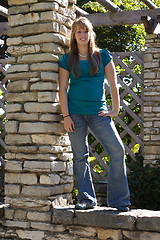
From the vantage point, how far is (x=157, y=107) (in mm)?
6441

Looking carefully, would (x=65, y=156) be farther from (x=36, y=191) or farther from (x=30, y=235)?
(x=30, y=235)

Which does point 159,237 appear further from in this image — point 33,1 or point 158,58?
point 158,58

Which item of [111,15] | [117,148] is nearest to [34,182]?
[117,148]

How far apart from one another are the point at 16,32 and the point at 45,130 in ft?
3.30

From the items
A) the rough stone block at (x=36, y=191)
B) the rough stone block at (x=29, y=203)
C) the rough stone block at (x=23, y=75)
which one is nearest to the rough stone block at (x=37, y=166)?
the rough stone block at (x=36, y=191)

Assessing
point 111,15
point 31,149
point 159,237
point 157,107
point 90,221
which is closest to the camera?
point 159,237

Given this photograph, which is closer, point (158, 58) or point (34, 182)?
point (34, 182)

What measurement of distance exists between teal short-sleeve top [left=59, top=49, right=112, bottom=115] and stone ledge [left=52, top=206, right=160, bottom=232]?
34.0 inches

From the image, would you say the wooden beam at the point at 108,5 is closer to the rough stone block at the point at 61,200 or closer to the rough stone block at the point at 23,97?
the rough stone block at the point at 23,97

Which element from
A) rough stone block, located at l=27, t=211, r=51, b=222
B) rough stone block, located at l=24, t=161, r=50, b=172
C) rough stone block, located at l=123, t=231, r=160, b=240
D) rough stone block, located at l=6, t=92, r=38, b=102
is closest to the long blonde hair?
rough stone block, located at l=6, t=92, r=38, b=102

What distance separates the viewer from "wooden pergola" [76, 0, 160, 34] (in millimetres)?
6508

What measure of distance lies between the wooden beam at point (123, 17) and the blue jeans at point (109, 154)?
3.63 m

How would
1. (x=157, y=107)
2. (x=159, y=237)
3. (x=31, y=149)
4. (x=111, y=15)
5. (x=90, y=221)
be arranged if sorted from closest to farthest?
(x=159, y=237), (x=90, y=221), (x=31, y=149), (x=157, y=107), (x=111, y=15)

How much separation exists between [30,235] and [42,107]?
3.82ft
